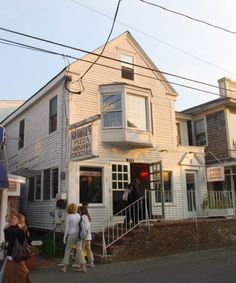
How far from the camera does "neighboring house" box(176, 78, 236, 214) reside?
62.6 feet

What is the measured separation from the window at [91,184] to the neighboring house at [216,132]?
23.2 feet

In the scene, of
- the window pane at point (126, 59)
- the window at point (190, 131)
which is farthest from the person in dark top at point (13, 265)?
the window at point (190, 131)

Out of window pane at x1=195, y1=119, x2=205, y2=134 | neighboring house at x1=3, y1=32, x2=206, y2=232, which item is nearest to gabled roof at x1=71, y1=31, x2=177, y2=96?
neighboring house at x1=3, y1=32, x2=206, y2=232

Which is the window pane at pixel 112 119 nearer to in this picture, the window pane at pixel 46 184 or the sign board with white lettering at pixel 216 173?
the window pane at pixel 46 184

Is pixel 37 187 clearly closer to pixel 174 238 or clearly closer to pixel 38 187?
pixel 38 187

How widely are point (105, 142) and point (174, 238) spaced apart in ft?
15.0

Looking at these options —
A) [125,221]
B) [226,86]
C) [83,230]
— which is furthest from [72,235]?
[226,86]

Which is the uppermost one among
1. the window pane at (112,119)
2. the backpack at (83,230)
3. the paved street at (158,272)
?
the window pane at (112,119)

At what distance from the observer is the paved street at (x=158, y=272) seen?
8711 millimetres

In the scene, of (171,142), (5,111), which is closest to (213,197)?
(171,142)

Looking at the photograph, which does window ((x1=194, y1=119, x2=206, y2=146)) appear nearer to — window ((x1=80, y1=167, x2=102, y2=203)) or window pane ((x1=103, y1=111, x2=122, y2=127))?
window pane ((x1=103, y1=111, x2=122, y2=127))

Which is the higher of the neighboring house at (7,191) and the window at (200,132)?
the window at (200,132)

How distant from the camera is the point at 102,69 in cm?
1535

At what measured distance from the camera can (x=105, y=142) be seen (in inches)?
566
